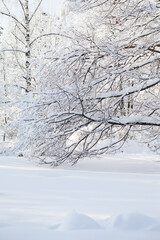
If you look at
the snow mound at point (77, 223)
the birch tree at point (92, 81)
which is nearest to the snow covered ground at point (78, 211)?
the snow mound at point (77, 223)

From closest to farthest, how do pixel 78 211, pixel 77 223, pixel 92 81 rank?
pixel 77 223
pixel 78 211
pixel 92 81

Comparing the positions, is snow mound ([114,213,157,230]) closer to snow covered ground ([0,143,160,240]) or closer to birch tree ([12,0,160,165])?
snow covered ground ([0,143,160,240])

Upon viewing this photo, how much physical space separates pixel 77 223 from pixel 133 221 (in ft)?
1.13

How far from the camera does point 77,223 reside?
1797 mm

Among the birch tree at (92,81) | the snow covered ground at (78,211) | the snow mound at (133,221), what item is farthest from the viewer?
the birch tree at (92,81)

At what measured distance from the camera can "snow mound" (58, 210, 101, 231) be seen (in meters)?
1.76

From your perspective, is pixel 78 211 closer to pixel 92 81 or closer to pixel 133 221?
pixel 133 221

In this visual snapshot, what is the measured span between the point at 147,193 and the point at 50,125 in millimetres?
2490

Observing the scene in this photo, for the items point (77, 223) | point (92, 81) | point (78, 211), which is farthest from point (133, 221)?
point (92, 81)

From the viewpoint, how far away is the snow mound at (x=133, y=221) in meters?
1.81

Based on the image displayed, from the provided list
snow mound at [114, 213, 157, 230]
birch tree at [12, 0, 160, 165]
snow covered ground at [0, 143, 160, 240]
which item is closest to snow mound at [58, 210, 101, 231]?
snow covered ground at [0, 143, 160, 240]

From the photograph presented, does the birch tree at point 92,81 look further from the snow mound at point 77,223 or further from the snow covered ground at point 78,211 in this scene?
the snow mound at point 77,223

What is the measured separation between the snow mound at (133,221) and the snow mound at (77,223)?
143 mm

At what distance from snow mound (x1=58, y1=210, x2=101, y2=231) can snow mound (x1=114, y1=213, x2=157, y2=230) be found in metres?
0.14
